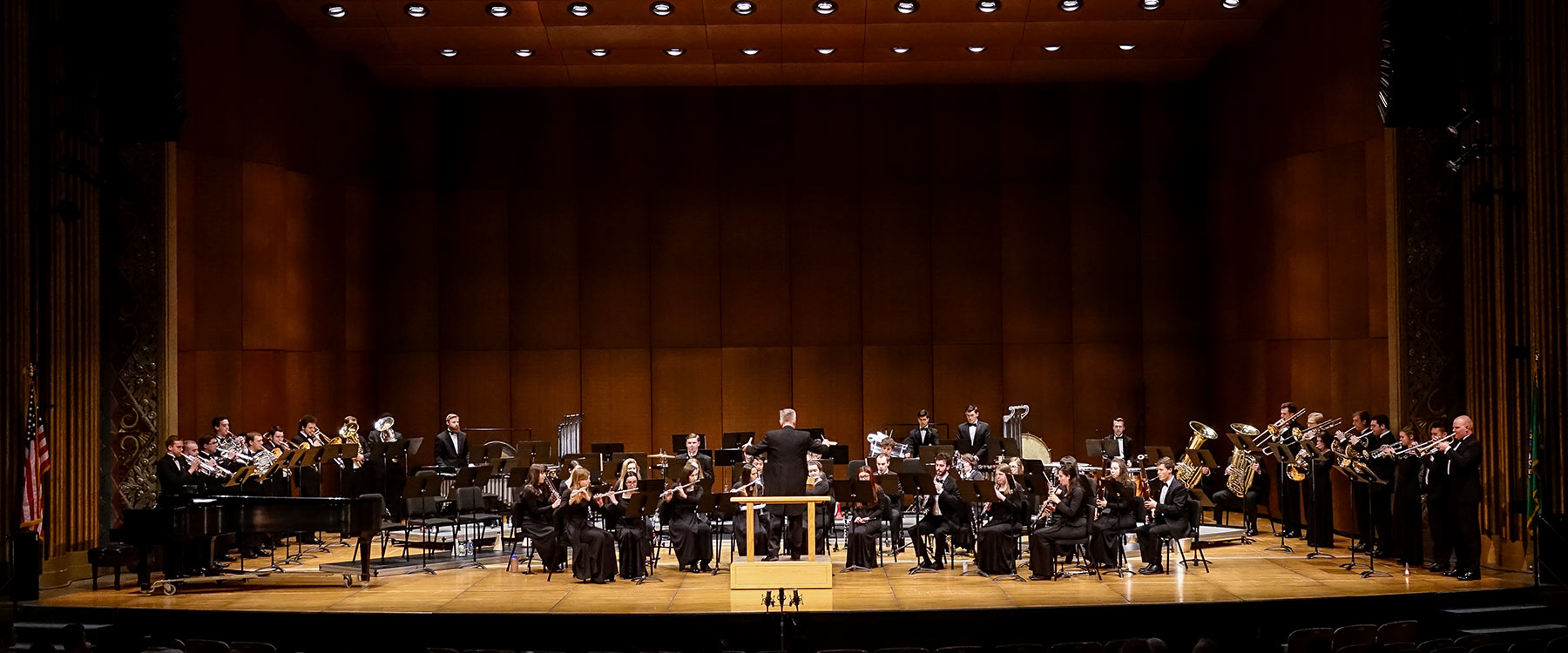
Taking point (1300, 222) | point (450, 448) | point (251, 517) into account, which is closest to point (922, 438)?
point (1300, 222)

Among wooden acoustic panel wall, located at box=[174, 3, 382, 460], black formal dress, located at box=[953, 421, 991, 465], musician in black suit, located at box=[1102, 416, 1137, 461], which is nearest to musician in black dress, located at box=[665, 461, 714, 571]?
black formal dress, located at box=[953, 421, 991, 465]

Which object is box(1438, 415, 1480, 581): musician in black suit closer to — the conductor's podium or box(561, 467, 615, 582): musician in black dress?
the conductor's podium

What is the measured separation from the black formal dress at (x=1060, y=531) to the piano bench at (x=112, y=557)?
7628 millimetres

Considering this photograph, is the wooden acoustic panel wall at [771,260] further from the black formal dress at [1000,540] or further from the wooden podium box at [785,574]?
the wooden podium box at [785,574]

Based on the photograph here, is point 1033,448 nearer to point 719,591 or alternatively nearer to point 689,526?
point 689,526

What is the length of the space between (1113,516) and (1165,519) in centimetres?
Result: 48

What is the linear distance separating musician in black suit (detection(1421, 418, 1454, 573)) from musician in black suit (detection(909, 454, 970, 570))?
12.8ft

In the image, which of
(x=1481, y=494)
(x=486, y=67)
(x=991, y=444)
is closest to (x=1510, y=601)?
(x=1481, y=494)

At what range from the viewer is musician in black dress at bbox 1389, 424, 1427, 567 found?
1130 cm

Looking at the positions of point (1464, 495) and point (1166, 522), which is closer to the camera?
point (1464, 495)

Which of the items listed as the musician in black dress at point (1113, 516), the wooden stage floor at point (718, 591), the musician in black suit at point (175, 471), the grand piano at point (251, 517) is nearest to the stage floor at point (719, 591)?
the wooden stage floor at point (718, 591)

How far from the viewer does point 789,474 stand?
12.2 metres

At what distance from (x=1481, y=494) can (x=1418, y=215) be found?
292cm

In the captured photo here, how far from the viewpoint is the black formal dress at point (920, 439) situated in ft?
48.9
